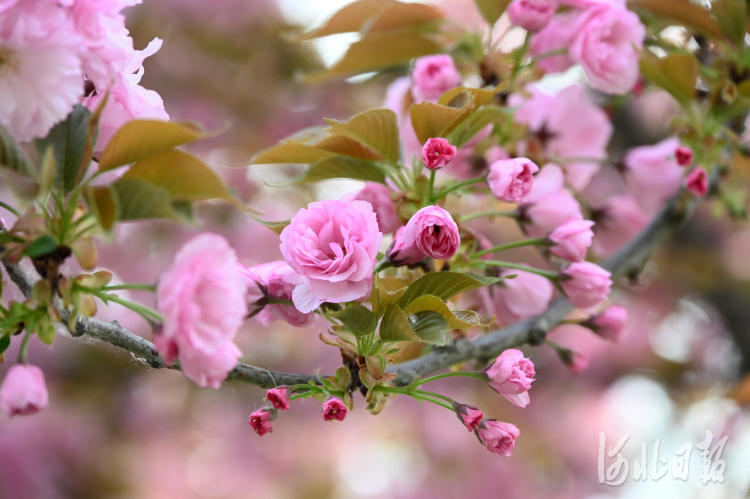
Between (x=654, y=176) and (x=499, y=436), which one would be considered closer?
(x=499, y=436)

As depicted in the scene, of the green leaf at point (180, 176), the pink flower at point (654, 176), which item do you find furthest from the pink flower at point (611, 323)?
the green leaf at point (180, 176)

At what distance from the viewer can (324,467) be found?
3332 millimetres

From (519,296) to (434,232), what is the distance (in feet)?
0.94

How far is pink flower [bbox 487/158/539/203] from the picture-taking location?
61cm

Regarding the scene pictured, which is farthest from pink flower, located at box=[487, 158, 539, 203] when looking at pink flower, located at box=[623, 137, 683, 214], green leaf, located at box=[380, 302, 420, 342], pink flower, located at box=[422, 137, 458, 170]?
pink flower, located at box=[623, 137, 683, 214]

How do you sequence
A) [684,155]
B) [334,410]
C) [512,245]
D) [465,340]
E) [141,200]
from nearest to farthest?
[141,200] < [334,410] < [512,245] < [465,340] < [684,155]

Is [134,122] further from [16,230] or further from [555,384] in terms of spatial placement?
[555,384]

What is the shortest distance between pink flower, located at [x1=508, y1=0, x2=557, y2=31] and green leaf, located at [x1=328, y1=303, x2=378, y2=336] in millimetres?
504

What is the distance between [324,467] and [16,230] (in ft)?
10.2

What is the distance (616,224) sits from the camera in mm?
1030

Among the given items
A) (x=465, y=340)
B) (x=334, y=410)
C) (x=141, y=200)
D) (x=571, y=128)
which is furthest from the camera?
(x=571, y=128)

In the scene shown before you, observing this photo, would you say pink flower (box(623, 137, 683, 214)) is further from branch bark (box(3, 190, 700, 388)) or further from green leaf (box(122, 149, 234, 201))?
green leaf (box(122, 149, 234, 201))

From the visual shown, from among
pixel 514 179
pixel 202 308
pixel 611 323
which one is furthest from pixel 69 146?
pixel 611 323

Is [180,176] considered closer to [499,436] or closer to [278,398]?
[278,398]
